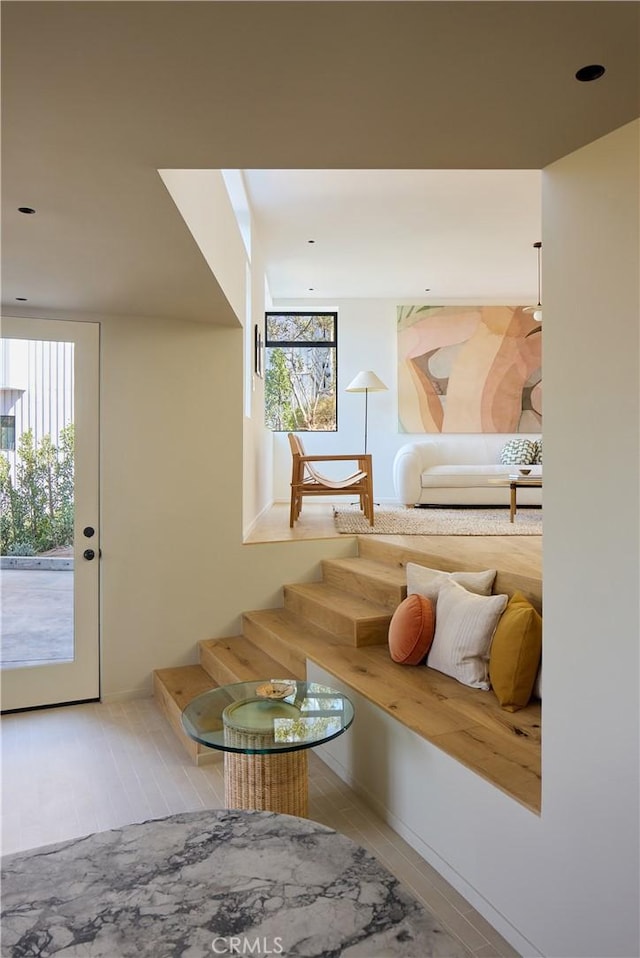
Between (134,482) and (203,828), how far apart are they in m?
3.10

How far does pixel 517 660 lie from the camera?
2479 millimetres

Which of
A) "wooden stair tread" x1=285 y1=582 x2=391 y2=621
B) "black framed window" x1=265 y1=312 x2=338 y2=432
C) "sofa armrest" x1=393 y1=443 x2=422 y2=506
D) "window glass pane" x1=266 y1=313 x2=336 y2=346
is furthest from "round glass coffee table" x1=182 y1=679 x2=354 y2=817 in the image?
"window glass pane" x1=266 y1=313 x2=336 y2=346

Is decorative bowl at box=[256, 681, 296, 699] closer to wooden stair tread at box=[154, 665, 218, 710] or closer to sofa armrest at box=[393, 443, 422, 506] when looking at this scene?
wooden stair tread at box=[154, 665, 218, 710]

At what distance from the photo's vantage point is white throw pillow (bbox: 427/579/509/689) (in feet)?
8.87

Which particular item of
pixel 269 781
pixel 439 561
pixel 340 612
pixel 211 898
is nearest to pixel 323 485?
pixel 439 561

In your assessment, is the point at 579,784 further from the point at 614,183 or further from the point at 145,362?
the point at 145,362

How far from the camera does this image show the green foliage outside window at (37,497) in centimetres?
355

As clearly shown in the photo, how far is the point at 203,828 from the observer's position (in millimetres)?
930

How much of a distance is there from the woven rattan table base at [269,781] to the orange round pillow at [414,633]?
0.78m

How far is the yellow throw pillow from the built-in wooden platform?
0.20 feet

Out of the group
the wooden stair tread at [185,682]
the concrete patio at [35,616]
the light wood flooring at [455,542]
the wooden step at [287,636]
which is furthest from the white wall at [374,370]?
the concrete patio at [35,616]

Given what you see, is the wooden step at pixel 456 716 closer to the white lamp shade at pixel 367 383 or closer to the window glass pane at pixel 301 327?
the white lamp shade at pixel 367 383

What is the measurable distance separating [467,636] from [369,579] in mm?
1080

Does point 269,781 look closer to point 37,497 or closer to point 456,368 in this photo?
point 37,497
